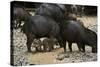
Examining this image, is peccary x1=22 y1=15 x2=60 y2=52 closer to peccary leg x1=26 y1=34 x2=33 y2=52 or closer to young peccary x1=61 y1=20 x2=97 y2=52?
peccary leg x1=26 y1=34 x2=33 y2=52

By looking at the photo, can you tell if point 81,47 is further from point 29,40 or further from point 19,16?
point 19,16

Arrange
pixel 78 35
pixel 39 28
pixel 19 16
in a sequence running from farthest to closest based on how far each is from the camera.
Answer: pixel 78 35 < pixel 39 28 < pixel 19 16

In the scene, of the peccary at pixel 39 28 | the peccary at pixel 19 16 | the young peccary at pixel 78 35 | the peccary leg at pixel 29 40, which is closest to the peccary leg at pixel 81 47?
the young peccary at pixel 78 35

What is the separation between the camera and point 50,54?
8.65 feet

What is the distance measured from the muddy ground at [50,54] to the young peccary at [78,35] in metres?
0.06

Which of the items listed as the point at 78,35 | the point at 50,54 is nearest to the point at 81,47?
the point at 78,35

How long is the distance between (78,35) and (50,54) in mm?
506

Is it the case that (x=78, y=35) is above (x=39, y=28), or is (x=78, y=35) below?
below

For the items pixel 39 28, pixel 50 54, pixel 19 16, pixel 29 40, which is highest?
pixel 19 16

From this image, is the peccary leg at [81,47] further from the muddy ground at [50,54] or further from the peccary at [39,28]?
the peccary at [39,28]

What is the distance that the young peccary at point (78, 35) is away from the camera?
2.73m

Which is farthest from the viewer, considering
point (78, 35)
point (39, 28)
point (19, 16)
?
point (78, 35)

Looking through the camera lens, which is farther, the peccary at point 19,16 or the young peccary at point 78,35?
the young peccary at point 78,35
